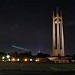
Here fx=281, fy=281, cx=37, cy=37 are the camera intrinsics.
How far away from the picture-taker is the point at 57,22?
110 m

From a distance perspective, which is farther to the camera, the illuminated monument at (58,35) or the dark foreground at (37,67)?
the illuminated monument at (58,35)

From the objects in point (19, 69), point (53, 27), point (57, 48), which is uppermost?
point (53, 27)

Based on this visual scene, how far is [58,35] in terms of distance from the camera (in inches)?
4240

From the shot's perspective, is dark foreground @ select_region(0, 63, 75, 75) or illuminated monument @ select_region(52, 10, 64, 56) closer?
dark foreground @ select_region(0, 63, 75, 75)

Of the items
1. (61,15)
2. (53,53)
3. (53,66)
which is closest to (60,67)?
(53,66)

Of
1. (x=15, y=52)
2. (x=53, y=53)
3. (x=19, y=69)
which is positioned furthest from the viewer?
(x=15, y=52)

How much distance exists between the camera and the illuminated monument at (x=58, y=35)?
348 ft

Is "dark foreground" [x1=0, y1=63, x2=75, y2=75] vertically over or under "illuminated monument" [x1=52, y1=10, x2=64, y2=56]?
under

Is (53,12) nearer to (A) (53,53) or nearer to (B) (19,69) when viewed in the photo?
(A) (53,53)

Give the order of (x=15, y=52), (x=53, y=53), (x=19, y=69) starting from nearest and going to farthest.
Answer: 1. (x=19, y=69)
2. (x=53, y=53)
3. (x=15, y=52)

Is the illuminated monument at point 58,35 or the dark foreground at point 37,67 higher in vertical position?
the illuminated monument at point 58,35

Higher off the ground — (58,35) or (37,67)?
(58,35)

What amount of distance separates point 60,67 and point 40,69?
14.0 ft

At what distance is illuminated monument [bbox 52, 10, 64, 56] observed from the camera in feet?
348
